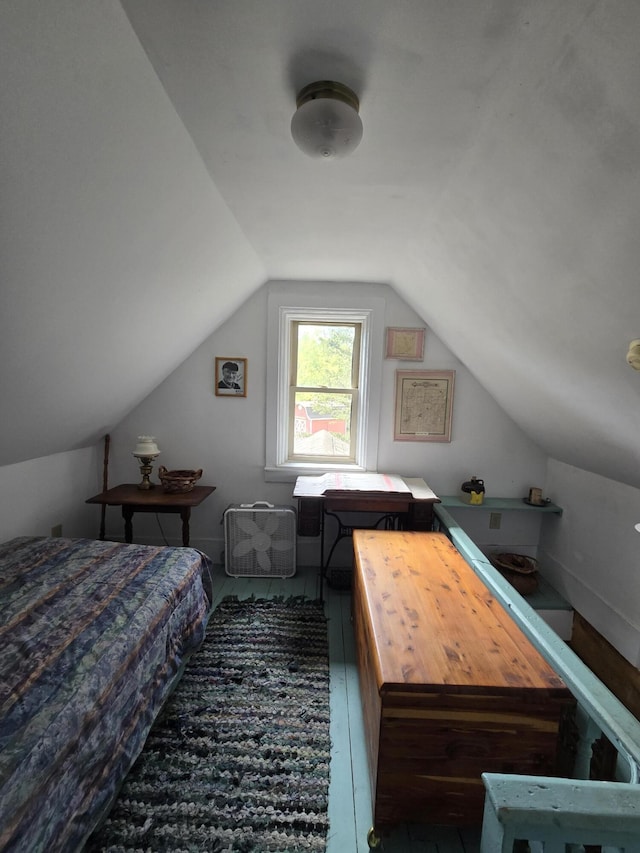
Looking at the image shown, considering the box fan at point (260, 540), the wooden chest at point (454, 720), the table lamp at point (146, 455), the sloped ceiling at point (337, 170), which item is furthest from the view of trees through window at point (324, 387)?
the wooden chest at point (454, 720)

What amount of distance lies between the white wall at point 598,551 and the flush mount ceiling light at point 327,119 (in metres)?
2.41

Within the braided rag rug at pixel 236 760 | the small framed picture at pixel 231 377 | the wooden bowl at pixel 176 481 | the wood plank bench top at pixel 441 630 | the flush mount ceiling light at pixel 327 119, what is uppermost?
the flush mount ceiling light at pixel 327 119

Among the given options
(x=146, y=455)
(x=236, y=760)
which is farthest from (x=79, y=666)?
(x=146, y=455)

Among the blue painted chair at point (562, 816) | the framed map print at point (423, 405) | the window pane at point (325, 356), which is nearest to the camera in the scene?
the blue painted chair at point (562, 816)

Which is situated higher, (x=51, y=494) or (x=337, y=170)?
(x=337, y=170)

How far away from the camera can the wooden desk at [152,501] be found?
2.62 metres

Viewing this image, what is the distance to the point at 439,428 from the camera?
10.1 feet

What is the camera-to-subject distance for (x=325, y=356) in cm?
319

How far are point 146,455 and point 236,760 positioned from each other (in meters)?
1.98

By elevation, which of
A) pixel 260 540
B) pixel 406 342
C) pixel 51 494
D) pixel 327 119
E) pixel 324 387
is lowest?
pixel 260 540

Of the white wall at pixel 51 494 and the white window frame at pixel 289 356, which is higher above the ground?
the white window frame at pixel 289 356

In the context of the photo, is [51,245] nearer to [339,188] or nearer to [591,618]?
[339,188]

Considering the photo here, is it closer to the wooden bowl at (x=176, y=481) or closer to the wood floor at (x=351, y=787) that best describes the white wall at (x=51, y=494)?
the wooden bowl at (x=176, y=481)

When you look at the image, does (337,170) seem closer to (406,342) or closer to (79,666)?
(406,342)
